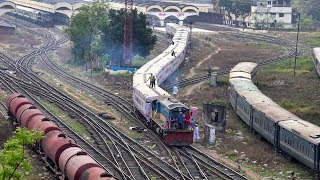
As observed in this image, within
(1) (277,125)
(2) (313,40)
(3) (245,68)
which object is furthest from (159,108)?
(2) (313,40)

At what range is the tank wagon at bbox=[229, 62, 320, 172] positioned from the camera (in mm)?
28656

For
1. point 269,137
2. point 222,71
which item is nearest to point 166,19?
point 222,71

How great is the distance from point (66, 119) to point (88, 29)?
27886 mm

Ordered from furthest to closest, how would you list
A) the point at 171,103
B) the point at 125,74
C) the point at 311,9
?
the point at 311,9, the point at 125,74, the point at 171,103

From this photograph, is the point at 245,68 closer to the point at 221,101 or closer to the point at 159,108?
the point at 221,101

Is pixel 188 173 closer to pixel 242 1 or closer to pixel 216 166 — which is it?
pixel 216 166

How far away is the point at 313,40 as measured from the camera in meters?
89.1

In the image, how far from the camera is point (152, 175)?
28.4 metres

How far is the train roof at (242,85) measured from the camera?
42531 mm

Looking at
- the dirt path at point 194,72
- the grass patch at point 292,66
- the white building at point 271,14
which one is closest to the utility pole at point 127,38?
the dirt path at point 194,72

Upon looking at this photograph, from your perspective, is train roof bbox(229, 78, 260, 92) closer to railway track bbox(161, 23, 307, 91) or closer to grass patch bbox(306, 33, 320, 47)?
railway track bbox(161, 23, 307, 91)

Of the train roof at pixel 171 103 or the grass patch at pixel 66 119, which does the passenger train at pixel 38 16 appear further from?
the train roof at pixel 171 103

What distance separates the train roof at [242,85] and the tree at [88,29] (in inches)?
920

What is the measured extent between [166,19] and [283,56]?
48.6 m
